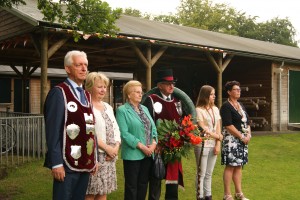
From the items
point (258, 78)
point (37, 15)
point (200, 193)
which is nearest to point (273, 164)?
point (200, 193)

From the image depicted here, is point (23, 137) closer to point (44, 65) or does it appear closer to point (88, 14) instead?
point (44, 65)

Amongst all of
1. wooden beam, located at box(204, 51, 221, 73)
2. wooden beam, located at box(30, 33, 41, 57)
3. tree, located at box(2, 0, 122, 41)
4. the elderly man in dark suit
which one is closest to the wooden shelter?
wooden beam, located at box(204, 51, 221, 73)

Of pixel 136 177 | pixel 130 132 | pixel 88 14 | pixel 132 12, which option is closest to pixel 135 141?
pixel 130 132

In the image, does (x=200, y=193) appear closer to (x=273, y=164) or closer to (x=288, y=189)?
(x=288, y=189)

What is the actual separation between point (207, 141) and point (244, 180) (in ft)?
7.94

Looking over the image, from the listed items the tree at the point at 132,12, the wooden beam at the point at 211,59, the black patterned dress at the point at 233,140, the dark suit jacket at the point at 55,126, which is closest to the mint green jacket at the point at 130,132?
the dark suit jacket at the point at 55,126

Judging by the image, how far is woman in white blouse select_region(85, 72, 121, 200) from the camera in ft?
13.3

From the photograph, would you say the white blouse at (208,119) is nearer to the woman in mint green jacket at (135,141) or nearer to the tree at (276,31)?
the woman in mint green jacket at (135,141)

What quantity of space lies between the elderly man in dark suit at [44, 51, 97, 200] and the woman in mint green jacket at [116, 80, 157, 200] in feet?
3.30

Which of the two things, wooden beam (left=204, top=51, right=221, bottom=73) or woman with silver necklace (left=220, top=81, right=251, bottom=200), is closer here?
woman with silver necklace (left=220, top=81, right=251, bottom=200)

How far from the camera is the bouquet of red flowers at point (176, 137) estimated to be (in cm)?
474

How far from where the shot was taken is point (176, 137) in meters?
4.73

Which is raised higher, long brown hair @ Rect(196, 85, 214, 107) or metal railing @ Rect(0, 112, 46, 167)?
long brown hair @ Rect(196, 85, 214, 107)

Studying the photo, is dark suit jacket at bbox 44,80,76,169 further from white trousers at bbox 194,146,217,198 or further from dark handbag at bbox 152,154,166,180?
white trousers at bbox 194,146,217,198
